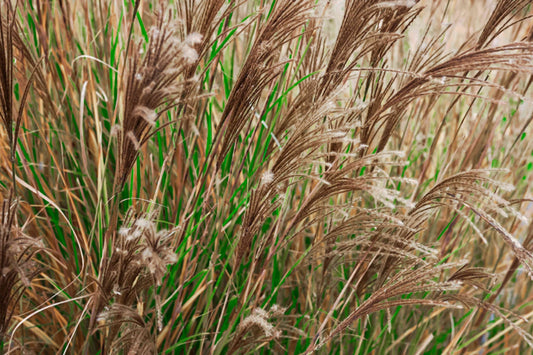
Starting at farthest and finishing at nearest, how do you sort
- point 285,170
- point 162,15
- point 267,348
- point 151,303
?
point 267,348
point 151,303
point 285,170
point 162,15

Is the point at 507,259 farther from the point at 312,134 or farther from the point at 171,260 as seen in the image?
the point at 171,260

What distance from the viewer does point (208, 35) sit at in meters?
0.89

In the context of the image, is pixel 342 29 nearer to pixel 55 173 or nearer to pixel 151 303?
pixel 151 303

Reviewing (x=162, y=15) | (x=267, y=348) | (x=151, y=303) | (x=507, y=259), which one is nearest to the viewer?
(x=162, y=15)

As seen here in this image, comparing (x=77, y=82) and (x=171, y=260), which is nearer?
(x=171, y=260)

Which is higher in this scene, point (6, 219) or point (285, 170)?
point (285, 170)

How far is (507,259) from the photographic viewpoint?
2.00 meters

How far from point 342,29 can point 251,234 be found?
1.32 feet

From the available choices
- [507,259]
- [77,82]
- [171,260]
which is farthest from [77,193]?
[507,259]

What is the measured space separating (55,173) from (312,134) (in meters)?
0.78

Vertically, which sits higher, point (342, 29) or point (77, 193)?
point (342, 29)

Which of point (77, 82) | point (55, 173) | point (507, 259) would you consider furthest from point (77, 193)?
point (507, 259)

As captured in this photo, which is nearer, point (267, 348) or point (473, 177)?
point (473, 177)

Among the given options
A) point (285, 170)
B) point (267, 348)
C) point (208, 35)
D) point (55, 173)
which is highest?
point (208, 35)
